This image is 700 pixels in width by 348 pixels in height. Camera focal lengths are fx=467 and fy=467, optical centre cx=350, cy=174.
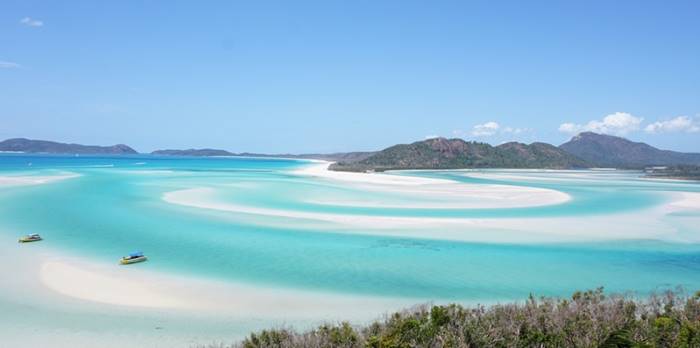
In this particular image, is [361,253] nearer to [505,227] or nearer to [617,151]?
[505,227]

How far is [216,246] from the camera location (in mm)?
17781

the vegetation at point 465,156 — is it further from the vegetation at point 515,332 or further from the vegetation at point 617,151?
the vegetation at point 515,332

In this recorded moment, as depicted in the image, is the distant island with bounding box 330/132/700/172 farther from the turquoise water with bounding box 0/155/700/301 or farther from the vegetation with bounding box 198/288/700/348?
the vegetation with bounding box 198/288/700/348

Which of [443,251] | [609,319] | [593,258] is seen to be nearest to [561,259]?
[593,258]

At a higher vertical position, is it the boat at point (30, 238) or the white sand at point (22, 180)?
the white sand at point (22, 180)

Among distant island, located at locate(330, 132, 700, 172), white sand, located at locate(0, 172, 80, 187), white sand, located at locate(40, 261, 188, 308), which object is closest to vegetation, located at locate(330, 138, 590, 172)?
distant island, located at locate(330, 132, 700, 172)

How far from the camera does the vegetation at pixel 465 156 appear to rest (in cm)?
9531

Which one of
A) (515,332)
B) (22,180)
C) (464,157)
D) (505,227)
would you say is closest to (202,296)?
(515,332)

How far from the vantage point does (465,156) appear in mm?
104250

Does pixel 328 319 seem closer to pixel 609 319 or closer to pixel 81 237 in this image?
pixel 609 319

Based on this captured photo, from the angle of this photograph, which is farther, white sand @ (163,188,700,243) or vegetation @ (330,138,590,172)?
vegetation @ (330,138,590,172)

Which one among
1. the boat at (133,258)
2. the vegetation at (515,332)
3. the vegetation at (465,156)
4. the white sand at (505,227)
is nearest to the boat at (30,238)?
the boat at (133,258)

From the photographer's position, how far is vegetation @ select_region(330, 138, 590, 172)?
95.3 meters

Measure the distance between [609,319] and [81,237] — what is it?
753 inches
